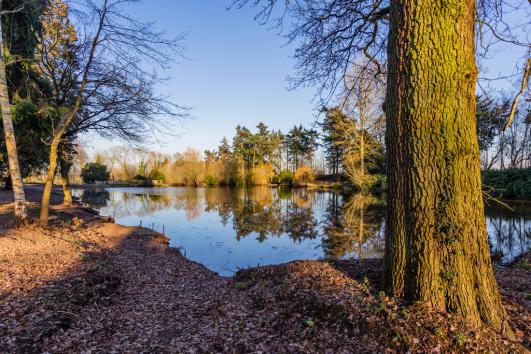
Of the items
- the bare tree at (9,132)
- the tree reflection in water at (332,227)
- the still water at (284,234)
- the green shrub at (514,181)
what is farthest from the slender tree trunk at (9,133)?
the green shrub at (514,181)

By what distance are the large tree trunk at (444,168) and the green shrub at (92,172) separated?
54.8m

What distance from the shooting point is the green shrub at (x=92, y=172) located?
48438 millimetres

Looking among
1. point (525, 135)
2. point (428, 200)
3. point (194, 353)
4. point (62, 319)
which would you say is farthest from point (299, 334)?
point (525, 135)

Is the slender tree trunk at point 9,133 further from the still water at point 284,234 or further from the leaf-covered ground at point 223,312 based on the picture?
the still water at point 284,234

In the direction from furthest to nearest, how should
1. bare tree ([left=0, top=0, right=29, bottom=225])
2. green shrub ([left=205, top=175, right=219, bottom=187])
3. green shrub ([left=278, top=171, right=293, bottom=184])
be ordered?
green shrub ([left=205, top=175, right=219, bottom=187]) < green shrub ([left=278, top=171, right=293, bottom=184]) < bare tree ([left=0, top=0, right=29, bottom=225])

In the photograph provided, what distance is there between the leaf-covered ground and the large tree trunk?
0.31 metres

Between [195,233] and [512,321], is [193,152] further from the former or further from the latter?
[512,321]

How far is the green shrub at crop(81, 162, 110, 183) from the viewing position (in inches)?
1907

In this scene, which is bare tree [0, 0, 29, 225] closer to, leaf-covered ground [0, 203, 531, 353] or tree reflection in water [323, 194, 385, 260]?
leaf-covered ground [0, 203, 531, 353]

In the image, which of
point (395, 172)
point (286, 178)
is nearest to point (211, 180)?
point (286, 178)

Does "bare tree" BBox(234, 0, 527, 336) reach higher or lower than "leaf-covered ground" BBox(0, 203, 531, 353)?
higher

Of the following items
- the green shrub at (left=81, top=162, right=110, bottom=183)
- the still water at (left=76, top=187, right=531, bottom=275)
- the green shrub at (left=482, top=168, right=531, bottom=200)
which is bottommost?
the still water at (left=76, top=187, right=531, bottom=275)

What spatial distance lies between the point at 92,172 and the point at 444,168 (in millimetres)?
55107

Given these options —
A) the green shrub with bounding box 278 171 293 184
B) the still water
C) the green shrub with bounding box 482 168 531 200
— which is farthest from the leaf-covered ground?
the green shrub with bounding box 278 171 293 184
